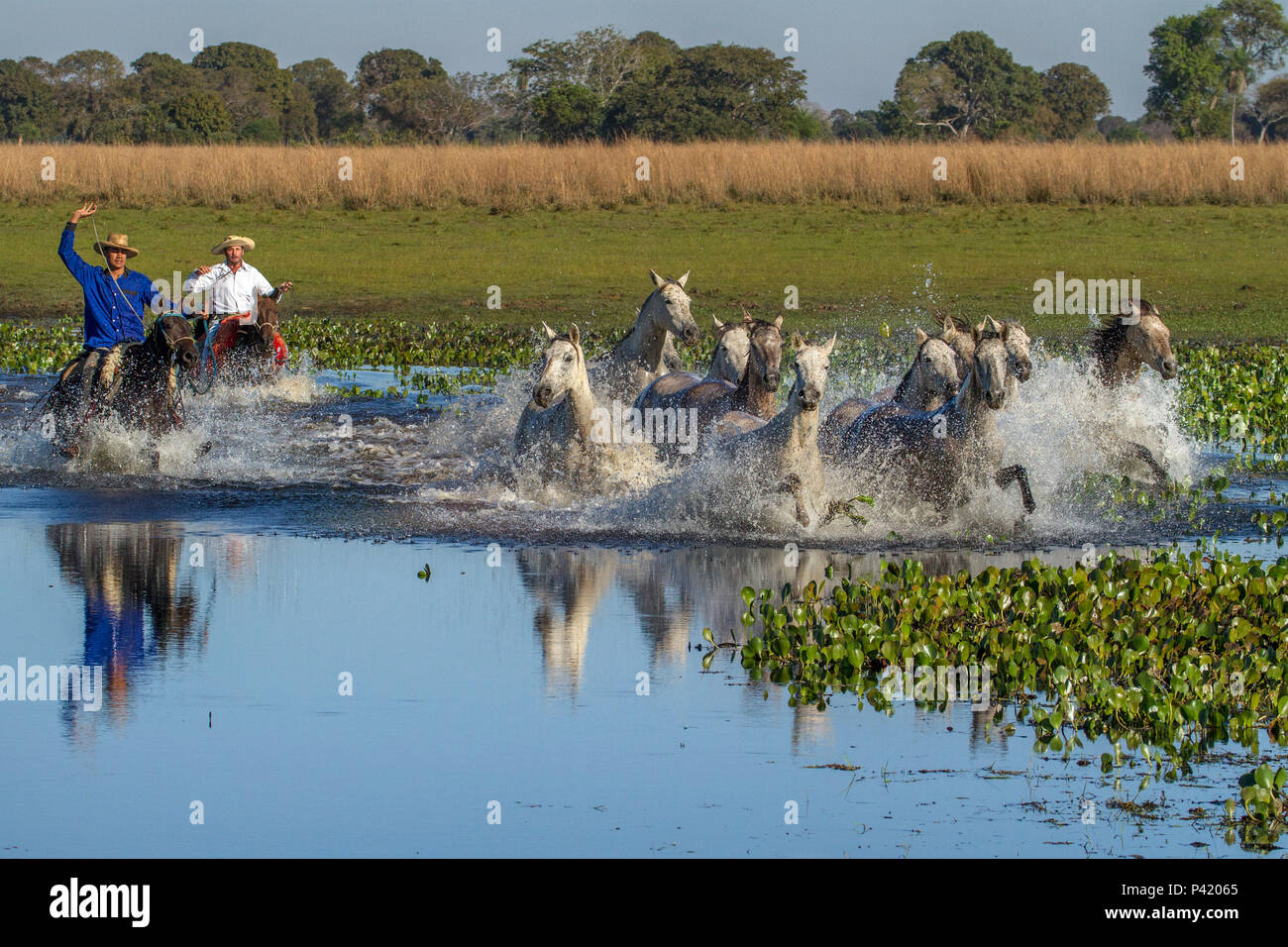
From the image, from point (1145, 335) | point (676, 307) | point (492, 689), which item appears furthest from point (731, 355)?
point (492, 689)

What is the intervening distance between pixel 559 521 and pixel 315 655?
3.65 m

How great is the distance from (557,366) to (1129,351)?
4.09 meters

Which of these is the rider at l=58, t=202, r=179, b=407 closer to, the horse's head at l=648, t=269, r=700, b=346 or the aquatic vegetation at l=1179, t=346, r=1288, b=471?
the horse's head at l=648, t=269, r=700, b=346

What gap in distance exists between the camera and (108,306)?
14.1 meters

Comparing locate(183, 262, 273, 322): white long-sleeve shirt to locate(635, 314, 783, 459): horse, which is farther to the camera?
locate(183, 262, 273, 322): white long-sleeve shirt

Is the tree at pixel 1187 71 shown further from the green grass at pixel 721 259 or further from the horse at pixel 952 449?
the horse at pixel 952 449

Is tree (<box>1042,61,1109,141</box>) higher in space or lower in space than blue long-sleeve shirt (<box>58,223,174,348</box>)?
higher

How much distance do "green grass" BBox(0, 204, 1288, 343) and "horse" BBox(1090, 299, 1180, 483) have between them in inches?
403

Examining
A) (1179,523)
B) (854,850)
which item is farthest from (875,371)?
(854,850)

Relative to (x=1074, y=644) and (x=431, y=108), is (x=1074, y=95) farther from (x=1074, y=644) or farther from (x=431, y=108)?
(x=1074, y=644)

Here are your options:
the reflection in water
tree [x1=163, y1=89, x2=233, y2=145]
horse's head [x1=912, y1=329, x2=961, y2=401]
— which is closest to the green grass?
horse's head [x1=912, y1=329, x2=961, y2=401]

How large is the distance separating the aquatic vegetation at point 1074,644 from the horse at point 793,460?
5.72 ft

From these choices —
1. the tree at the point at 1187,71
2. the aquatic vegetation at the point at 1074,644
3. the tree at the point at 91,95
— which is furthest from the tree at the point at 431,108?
the aquatic vegetation at the point at 1074,644

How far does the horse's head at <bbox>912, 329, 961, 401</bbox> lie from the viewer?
1202 cm
